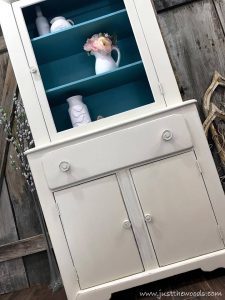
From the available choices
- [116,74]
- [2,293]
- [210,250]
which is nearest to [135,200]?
[210,250]

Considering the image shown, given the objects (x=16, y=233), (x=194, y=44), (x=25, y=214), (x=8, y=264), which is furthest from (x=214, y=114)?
(x=8, y=264)

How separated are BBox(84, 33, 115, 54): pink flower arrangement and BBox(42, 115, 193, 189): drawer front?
49 cm

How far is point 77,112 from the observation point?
5.55ft

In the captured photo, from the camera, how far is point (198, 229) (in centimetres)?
140

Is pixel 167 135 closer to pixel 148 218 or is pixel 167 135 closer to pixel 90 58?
pixel 148 218

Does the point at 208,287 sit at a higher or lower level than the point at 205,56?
lower

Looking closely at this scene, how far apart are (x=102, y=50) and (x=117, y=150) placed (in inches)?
21.9

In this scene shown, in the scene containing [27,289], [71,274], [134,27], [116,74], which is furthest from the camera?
[27,289]

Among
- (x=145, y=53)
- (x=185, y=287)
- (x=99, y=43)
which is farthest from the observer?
(x=99, y=43)

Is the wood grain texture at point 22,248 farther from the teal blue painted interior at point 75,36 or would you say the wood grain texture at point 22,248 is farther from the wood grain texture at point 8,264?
the teal blue painted interior at point 75,36

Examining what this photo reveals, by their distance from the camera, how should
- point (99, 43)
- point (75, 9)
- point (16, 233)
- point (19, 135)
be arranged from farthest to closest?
point (16, 233) < point (19, 135) < point (75, 9) < point (99, 43)

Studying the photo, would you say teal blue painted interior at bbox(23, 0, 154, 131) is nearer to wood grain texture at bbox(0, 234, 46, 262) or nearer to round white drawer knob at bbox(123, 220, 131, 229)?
round white drawer knob at bbox(123, 220, 131, 229)

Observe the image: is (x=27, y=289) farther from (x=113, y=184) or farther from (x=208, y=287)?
(x=208, y=287)

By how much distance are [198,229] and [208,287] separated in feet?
0.73
